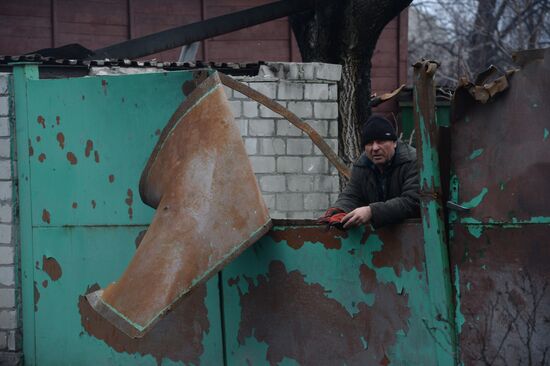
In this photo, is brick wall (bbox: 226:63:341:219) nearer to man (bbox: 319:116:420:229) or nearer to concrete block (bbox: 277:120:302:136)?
concrete block (bbox: 277:120:302:136)

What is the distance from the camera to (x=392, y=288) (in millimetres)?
4367

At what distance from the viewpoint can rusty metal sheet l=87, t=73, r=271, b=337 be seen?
171 inches

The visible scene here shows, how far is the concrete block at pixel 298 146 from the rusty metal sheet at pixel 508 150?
4.57 meters

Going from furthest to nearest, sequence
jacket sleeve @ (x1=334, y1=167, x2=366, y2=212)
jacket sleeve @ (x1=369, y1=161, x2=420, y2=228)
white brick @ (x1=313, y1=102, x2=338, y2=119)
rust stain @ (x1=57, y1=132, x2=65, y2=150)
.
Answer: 1. white brick @ (x1=313, y1=102, x2=338, y2=119)
2. rust stain @ (x1=57, y1=132, x2=65, y2=150)
3. jacket sleeve @ (x1=334, y1=167, x2=366, y2=212)
4. jacket sleeve @ (x1=369, y1=161, x2=420, y2=228)

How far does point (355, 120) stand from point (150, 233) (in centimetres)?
505

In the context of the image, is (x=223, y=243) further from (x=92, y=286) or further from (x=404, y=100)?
(x=404, y=100)

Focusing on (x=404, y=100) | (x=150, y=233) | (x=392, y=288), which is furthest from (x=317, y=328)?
(x=404, y=100)

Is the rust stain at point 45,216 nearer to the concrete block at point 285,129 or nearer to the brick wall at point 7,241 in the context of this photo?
A: the brick wall at point 7,241

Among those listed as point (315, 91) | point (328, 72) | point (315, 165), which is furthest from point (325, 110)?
point (315, 165)

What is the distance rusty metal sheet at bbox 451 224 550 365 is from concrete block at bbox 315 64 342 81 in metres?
4.82

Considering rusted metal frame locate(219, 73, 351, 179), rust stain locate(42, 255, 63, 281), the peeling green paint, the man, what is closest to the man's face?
the man

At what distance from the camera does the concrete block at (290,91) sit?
8617mm

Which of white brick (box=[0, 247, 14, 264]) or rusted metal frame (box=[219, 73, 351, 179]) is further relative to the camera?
white brick (box=[0, 247, 14, 264])

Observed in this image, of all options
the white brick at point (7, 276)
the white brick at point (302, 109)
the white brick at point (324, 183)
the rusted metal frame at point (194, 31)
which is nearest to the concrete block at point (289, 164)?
the white brick at point (324, 183)
